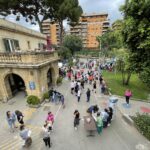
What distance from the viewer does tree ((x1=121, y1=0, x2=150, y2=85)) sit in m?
7.42

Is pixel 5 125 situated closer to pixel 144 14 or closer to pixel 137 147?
pixel 137 147

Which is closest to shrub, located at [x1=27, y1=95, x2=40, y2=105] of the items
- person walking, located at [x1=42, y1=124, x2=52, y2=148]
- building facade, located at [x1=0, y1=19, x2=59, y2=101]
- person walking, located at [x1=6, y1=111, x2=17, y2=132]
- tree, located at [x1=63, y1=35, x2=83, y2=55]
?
building facade, located at [x1=0, y1=19, x2=59, y2=101]

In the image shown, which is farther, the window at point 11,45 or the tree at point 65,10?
the tree at point 65,10

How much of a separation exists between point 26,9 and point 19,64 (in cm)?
1698

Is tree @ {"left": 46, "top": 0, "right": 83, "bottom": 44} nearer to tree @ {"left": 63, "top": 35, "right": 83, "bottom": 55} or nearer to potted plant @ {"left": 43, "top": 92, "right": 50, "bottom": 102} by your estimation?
tree @ {"left": 63, "top": 35, "right": 83, "bottom": 55}

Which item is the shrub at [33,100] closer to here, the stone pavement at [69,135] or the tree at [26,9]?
the stone pavement at [69,135]

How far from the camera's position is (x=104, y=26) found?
78.8 metres

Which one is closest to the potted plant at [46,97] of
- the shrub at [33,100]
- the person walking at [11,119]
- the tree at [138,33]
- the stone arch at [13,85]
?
the shrub at [33,100]

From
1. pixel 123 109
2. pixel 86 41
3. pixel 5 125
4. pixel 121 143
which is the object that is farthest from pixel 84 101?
pixel 86 41

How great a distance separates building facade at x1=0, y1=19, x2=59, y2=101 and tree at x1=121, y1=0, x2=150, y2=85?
8.45 m

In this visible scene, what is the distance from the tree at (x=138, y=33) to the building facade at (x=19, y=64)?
845 cm

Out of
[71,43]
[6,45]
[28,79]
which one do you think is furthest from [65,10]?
[71,43]

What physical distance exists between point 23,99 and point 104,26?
72055 millimetres

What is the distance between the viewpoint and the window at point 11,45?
1634cm
